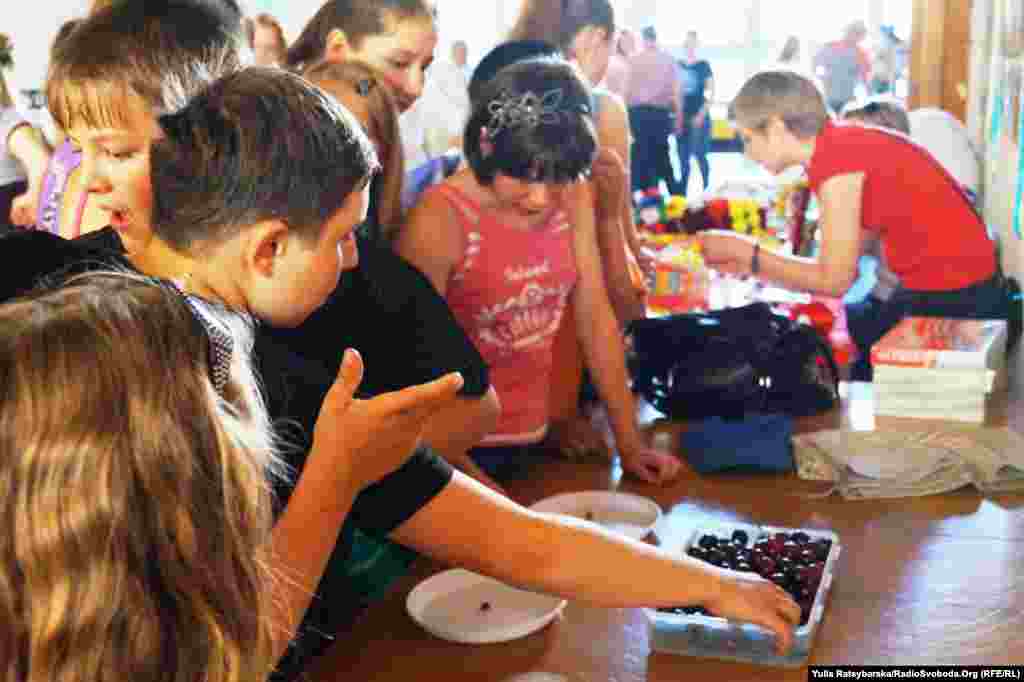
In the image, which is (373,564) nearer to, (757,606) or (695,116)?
(757,606)

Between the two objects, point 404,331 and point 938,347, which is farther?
point 938,347

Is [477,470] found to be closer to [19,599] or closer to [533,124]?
[533,124]

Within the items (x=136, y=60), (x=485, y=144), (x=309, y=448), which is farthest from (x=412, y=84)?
(x=309, y=448)

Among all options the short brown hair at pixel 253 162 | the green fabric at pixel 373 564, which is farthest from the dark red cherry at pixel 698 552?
the short brown hair at pixel 253 162

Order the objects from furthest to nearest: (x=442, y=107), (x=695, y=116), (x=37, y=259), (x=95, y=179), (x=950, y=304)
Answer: (x=695, y=116), (x=442, y=107), (x=950, y=304), (x=95, y=179), (x=37, y=259)

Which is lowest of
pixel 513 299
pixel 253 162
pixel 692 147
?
pixel 692 147

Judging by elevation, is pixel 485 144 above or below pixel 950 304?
above

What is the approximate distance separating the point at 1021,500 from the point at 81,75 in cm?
146

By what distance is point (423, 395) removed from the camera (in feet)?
3.39

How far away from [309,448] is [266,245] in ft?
0.65

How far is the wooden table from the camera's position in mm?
1373

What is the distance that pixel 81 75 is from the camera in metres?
1.65

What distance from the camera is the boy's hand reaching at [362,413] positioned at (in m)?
1.02

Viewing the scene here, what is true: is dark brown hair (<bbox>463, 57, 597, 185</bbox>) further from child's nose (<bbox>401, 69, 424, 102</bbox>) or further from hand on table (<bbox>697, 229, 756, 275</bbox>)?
hand on table (<bbox>697, 229, 756, 275</bbox>)
